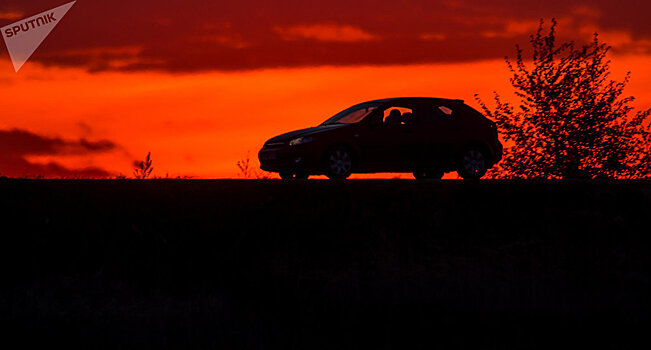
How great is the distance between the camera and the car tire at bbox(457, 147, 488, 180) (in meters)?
16.6

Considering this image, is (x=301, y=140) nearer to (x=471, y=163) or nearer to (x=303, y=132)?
(x=303, y=132)

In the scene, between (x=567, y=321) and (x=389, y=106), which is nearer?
(x=567, y=321)

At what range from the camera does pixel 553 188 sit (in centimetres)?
1282

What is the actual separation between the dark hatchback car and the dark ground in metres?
2.78

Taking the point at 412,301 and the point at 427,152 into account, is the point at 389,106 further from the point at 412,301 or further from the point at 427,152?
the point at 412,301

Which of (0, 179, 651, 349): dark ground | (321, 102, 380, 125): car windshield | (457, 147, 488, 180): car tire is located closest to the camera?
(0, 179, 651, 349): dark ground

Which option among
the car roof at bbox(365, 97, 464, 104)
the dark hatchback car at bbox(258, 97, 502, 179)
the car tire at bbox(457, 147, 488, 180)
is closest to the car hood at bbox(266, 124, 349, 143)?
the dark hatchback car at bbox(258, 97, 502, 179)

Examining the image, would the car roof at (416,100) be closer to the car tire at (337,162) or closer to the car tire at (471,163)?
the car tire at (471,163)

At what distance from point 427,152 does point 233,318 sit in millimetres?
7863

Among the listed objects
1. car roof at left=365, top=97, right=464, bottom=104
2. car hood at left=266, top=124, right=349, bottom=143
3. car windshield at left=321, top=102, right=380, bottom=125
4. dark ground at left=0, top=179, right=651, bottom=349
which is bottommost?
dark ground at left=0, top=179, right=651, bottom=349

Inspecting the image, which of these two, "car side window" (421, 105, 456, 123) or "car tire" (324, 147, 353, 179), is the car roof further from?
"car tire" (324, 147, 353, 179)

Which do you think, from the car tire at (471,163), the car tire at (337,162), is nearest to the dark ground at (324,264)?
the car tire at (337,162)

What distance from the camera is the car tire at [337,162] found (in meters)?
15.2

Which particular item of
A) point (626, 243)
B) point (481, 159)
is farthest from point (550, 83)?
point (626, 243)
